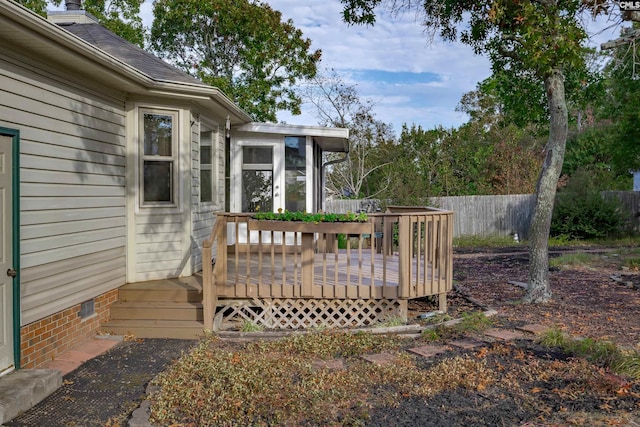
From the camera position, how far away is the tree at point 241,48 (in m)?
18.8

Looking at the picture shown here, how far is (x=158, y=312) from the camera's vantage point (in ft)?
20.5

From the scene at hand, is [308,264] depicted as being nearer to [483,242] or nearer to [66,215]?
[66,215]

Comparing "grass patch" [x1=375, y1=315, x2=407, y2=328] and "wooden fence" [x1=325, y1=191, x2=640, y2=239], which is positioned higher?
"wooden fence" [x1=325, y1=191, x2=640, y2=239]

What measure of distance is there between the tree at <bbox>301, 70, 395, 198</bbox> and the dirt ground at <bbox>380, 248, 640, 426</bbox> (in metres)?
15.3

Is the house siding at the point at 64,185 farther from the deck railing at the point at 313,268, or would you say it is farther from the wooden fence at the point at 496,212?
the wooden fence at the point at 496,212

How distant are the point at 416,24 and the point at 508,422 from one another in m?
7.58

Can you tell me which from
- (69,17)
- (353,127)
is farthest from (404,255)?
(353,127)

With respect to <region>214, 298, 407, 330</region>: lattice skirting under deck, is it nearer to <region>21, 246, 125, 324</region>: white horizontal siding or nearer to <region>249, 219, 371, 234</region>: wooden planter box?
<region>249, 219, 371, 234</region>: wooden planter box

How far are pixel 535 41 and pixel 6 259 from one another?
6.19 meters

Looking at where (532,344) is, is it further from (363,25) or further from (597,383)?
(363,25)

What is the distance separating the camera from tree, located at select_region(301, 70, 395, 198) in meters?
22.8

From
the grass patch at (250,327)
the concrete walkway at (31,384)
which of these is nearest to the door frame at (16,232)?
the concrete walkway at (31,384)

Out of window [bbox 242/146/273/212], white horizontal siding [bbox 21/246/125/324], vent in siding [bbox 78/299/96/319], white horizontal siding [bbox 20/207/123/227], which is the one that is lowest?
vent in siding [bbox 78/299/96/319]

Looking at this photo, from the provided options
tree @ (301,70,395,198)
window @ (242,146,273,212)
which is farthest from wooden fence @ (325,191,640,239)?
window @ (242,146,273,212)
